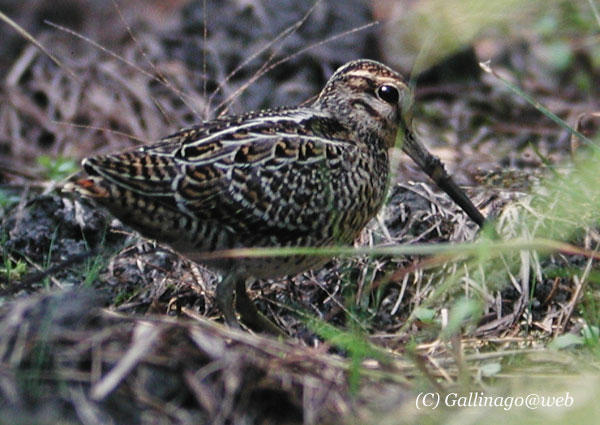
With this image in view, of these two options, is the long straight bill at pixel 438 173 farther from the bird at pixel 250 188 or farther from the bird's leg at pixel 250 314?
the bird's leg at pixel 250 314

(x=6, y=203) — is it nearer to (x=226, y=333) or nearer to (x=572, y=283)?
(x=226, y=333)

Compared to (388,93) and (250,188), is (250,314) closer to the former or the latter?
(250,188)

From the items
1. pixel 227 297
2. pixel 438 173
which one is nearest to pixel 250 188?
pixel 227 297

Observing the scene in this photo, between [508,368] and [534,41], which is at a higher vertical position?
[534,41]

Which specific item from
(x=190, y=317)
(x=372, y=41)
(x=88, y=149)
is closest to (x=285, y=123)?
(x=190, y=317)

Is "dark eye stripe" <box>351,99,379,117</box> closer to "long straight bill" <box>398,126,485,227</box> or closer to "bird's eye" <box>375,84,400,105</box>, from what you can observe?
"bird's eye" <box>375,84,400,105</box>

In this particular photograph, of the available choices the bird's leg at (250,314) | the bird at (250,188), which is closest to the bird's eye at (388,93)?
the bird at (250,188)

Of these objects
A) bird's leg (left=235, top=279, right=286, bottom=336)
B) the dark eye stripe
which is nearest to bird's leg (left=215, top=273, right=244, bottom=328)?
bird's leg (left=235, top=279, right=286, bottom=336)

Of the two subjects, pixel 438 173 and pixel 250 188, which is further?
pixel 438 173
